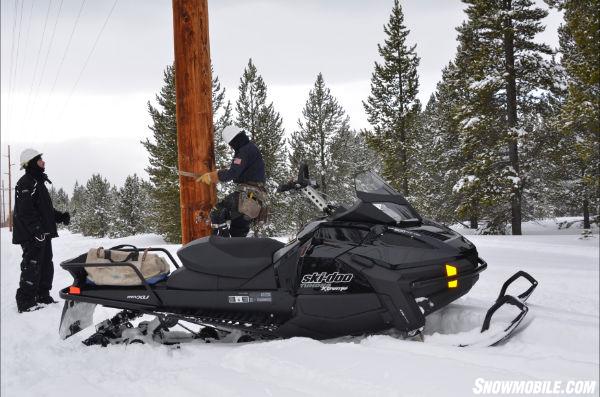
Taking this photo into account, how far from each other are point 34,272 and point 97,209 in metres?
44.0

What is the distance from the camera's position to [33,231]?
5.32 meters

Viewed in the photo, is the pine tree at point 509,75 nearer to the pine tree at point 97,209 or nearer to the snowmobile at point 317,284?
the snowmobile at point 317,284

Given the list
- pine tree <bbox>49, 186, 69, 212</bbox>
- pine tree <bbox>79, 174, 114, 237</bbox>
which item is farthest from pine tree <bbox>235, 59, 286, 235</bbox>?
pine tree <bbox>79, 174, 114, 237</bbox>

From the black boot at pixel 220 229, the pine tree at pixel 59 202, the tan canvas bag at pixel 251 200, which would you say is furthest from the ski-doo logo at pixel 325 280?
the pine tree at pixel 59 202

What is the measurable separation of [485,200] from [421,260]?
45.9 ft

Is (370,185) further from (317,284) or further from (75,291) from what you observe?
(75,291)

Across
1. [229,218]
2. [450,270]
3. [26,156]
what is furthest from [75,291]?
[26,156]

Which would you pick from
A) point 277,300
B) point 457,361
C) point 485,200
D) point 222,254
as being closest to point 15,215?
point 222,254

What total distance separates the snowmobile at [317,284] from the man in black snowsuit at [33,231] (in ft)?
7.57

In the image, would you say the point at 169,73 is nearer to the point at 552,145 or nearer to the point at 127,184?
the point at 552,145

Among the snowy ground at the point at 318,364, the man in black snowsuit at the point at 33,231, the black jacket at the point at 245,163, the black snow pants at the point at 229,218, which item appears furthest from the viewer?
the man in black snowsuit at the point at 33,231

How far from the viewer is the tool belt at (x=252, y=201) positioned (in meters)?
4.76

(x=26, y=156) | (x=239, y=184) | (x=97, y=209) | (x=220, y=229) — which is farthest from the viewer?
(x=97, y=209)

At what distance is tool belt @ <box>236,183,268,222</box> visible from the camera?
4.76 m
